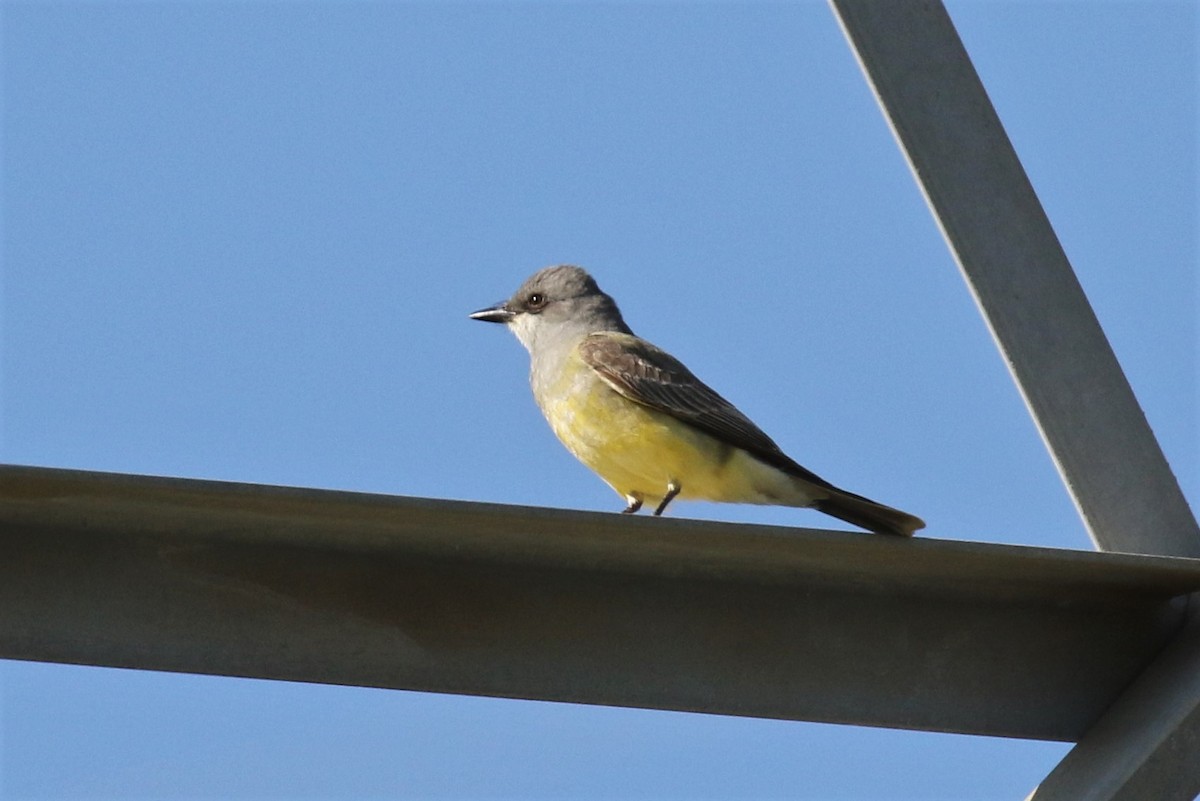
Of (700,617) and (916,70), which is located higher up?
(916,70)

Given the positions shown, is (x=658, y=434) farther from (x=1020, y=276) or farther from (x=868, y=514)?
(x=1020, y=276)

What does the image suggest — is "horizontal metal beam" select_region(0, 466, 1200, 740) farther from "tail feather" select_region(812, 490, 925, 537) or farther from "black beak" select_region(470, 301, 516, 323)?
"black beak" select_region(470, 301, 516, 323)

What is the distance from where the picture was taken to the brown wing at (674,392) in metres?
5.36

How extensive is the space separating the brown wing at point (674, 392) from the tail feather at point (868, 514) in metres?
0.11

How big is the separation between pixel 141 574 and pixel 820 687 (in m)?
1.31

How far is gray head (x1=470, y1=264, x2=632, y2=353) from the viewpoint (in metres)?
6.43

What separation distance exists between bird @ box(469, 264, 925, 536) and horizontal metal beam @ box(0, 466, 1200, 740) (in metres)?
1.80

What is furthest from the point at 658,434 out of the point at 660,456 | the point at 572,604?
the point at 572,604

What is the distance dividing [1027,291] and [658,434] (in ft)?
7.22

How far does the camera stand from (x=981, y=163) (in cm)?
332

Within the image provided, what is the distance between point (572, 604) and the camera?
118 inches

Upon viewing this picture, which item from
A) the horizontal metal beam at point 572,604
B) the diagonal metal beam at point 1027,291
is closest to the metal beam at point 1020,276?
the diagonal metal beam at point 1027,291

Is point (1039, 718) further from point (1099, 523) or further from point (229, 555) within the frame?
point (229, 555)

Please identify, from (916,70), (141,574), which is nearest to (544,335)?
(916,70)
